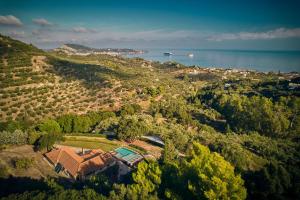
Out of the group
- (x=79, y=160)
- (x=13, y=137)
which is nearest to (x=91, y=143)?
Answer: (x=79, y=160)

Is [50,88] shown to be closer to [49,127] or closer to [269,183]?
[49,127]

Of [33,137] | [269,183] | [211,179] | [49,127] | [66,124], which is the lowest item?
[33,137]

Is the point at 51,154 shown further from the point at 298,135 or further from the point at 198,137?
the point at 298,135

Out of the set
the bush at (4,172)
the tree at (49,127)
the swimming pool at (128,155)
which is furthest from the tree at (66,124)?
the bush at (4,172)

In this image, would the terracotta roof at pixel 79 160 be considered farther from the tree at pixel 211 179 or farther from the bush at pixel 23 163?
the tree at pixel 211 179

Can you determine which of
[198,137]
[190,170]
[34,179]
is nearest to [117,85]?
[198,137]
